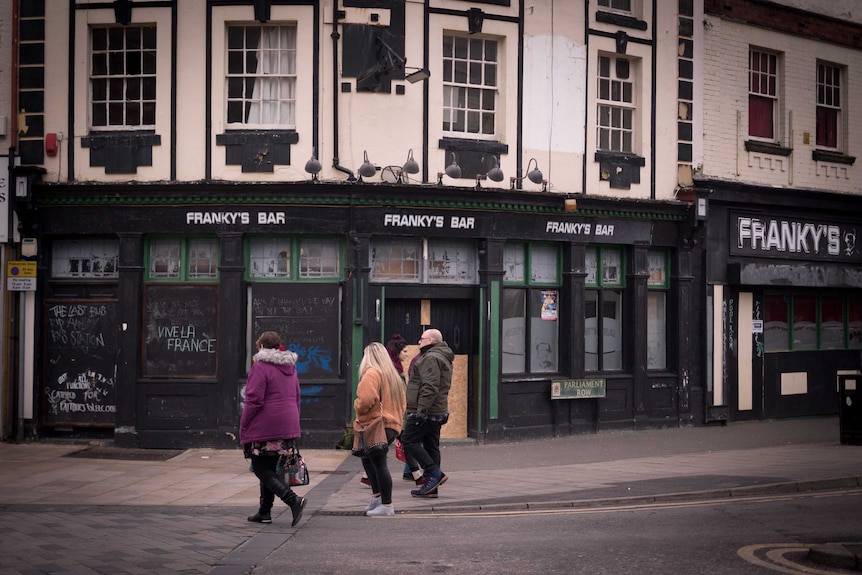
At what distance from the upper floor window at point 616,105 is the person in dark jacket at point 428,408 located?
775cm

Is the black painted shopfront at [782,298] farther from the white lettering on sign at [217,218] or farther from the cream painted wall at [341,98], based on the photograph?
the white lettering on sign at [217,218]

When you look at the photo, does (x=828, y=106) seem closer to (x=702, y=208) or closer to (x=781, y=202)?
(x=781, y=202)

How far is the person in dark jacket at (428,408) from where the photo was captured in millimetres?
12047

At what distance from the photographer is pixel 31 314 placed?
56.4 ft

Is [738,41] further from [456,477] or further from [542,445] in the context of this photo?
[456,477]

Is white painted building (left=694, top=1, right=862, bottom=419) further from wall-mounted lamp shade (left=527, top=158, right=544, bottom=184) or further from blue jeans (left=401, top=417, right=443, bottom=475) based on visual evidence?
blue jeans (left=401, top=417, right=443, bottom=475)

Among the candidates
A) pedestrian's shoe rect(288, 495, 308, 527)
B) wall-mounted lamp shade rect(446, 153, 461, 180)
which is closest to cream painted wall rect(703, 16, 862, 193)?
wall-mounted lamp shade rect(446, 153, 461, 180)

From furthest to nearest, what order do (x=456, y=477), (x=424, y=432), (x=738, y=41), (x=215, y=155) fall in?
(x=738, y=41) < (x=215, y=155) < (x=456, y=477) < (x=424, y=432)

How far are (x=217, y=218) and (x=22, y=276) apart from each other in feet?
10.8

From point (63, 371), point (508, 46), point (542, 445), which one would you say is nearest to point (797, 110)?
point (508, 46)

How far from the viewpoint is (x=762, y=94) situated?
21.2 m

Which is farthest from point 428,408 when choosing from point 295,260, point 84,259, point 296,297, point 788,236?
point 788,236

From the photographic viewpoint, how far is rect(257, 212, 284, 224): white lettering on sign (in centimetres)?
1650

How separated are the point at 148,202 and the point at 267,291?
7.44 ft
